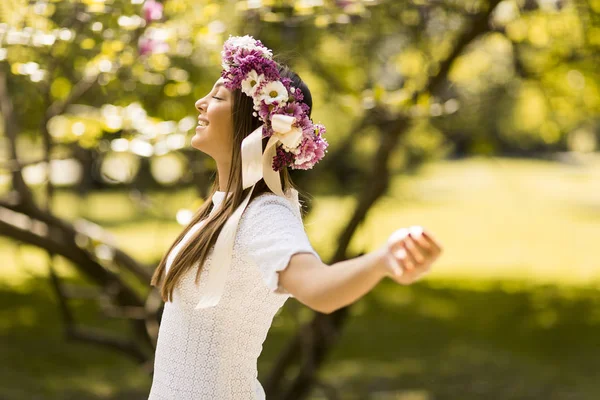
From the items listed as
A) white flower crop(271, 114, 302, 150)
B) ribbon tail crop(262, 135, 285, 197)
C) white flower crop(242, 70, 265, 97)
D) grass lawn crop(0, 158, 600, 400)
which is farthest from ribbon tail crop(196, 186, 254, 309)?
grass lawn crop(0, 158, 600, 400)

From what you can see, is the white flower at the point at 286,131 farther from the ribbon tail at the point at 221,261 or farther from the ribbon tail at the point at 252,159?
the ribbon tail at the point at 221,261

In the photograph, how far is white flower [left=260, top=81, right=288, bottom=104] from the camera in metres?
2.40

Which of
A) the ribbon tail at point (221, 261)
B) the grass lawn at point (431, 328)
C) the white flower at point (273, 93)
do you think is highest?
the white flower at point (273, 93)

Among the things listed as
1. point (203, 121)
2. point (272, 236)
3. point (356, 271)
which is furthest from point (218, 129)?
point (356, 271)

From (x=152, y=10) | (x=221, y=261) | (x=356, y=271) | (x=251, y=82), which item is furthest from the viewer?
(x=152, y=10)

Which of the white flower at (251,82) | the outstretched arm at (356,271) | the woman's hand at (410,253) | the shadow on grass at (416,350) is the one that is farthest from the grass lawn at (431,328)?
the woman's hand at (410,253)

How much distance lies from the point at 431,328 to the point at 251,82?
32.7 ft

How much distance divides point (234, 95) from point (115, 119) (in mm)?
2349

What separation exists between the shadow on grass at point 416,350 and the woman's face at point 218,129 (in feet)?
18.7

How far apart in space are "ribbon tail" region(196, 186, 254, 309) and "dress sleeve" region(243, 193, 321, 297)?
0.09 ft

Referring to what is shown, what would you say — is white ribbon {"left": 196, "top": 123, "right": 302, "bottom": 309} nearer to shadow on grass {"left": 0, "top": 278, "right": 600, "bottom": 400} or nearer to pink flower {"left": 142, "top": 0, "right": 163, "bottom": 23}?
pink flower {"left": 142, "top": 0, "right": 163, "bottom": 23}

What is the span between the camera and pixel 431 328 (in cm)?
1212

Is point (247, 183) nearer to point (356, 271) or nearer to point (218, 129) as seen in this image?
point (218, 129)

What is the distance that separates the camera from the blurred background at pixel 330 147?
4.89 meters
